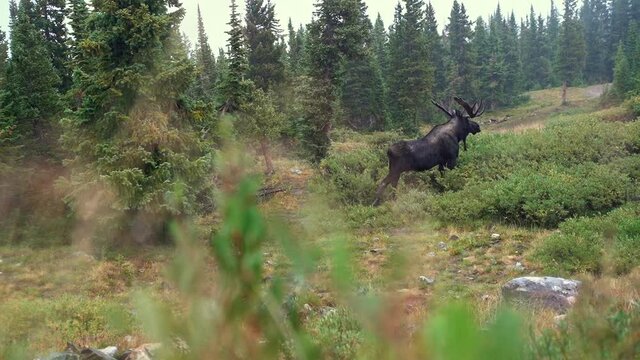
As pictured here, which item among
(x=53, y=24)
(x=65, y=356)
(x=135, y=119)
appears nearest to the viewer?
(x=65, y=356)

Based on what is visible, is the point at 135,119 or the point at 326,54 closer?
the point at 135,119

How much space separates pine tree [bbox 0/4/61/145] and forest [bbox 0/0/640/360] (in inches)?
4.4

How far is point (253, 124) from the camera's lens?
25438 millimetres

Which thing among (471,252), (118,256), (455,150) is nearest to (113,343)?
(471,252)

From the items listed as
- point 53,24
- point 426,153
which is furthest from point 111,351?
point 53,24

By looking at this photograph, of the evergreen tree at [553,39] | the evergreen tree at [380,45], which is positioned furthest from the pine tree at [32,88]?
the evergreen tree at [553,39]

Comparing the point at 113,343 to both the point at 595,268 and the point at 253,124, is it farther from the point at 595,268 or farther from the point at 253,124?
the point at 253,124

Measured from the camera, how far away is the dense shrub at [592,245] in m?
10.0

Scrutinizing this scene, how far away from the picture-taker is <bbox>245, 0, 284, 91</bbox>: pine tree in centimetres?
4138

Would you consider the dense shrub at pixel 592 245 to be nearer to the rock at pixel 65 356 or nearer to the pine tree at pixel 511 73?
the rock at pixel 65 356

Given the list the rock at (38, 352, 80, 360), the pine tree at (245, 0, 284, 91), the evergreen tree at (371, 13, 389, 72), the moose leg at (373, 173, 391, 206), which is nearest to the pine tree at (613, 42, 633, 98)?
the evergreen tree at (371, 13, 389, 72)

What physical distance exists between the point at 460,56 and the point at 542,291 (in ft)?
227

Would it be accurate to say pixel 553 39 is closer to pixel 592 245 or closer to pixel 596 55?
pixel 596 55

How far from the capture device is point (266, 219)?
4.09ft
